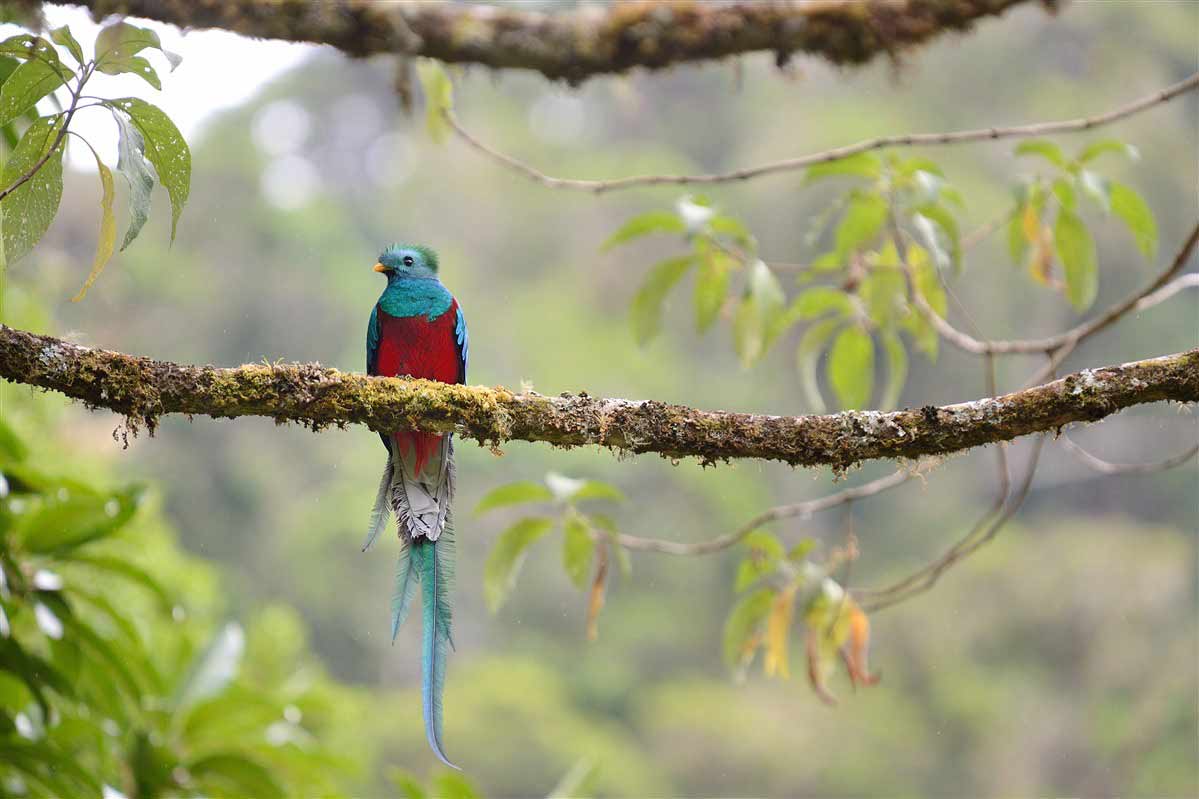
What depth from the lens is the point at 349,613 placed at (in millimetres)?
13820

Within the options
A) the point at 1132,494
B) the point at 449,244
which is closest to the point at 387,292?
the point at 1132,494

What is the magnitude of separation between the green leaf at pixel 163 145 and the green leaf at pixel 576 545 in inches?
50.1

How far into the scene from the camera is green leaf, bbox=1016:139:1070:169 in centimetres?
238

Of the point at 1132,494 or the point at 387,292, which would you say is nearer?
the point at 387,292

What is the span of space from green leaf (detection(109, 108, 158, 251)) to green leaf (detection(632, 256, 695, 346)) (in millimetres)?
1369

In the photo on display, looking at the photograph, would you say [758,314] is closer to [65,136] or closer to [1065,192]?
[1065,192]

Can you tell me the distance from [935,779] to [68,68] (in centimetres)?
1403

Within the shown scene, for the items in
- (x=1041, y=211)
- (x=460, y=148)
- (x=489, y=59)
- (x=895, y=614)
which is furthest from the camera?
(x=460, y=148)

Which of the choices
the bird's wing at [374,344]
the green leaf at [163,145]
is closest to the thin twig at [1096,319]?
the bird's wing at [374,344]

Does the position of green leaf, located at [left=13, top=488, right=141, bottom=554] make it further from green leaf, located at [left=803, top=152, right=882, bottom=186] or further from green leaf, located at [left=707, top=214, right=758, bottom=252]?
green leaf, located at [left=803, top=152, right=882, bottom=186]

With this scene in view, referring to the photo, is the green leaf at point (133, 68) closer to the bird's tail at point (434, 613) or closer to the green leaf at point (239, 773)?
the bird's tail at point (434, 613)

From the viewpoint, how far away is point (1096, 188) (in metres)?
2.41

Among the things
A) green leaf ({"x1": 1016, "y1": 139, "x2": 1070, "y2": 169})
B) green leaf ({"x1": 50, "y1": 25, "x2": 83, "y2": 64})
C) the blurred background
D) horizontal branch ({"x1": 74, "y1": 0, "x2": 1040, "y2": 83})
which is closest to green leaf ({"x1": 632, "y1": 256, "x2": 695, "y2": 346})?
horizontal branch ({"x1": 74, "y1": 0, "x2": 1040, "y2": 83})

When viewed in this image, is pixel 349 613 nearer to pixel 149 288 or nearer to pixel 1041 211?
pixel 149 288
